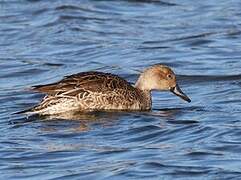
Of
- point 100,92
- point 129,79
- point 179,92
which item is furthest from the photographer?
point 129,79

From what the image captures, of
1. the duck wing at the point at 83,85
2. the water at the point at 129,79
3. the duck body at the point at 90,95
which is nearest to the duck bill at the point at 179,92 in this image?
the water at the point at 129,79

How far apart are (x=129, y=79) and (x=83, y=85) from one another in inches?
108

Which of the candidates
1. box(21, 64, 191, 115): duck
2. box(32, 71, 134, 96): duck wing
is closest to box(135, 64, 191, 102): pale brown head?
box(21, 64, 191, 115): duck

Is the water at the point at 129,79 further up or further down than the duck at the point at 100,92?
further down

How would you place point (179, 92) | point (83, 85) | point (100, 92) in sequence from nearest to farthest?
point (83, 85), point (100, 92), point (179, 92)

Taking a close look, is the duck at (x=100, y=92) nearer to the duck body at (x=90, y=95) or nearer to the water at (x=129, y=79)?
the duck body at (x=90, y=95)

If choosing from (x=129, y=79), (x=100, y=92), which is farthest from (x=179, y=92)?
(x=129, y=79)

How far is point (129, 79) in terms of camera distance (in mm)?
17391

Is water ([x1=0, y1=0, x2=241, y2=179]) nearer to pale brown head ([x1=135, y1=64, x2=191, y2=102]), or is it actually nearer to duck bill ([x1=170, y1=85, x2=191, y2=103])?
duck bill ([x1=170, y1=85, x2=191, y2=103])

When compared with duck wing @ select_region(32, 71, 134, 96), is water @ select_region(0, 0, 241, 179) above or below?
below

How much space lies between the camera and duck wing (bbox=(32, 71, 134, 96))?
14.5 metres

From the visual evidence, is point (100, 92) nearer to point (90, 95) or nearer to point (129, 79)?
point (90, 95)

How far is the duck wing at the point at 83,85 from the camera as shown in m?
14.5

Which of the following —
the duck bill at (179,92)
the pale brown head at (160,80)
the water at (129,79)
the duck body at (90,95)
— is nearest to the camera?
the water at (129,79)
